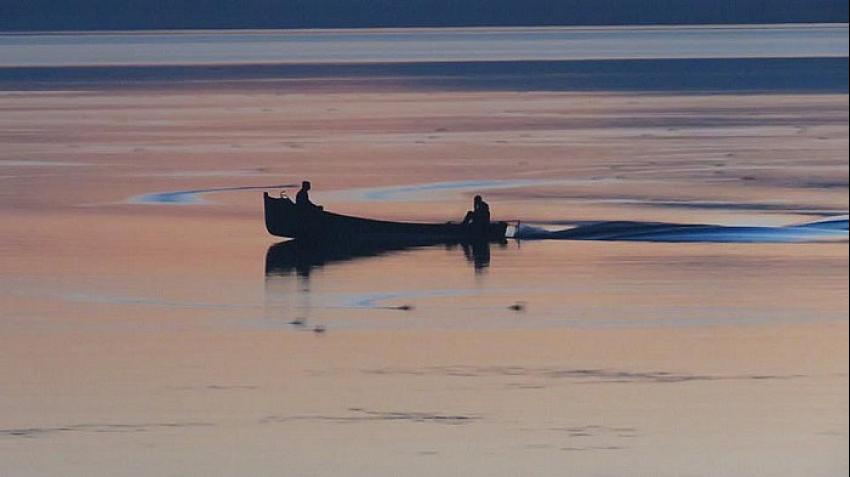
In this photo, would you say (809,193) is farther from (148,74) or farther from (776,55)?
(776,55)

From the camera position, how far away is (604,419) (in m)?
17.3

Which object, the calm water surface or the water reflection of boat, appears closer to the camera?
the calm water surface

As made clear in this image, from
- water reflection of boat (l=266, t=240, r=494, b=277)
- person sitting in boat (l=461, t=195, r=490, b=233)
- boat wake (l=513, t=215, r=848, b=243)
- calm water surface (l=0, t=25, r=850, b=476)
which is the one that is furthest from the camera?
boat wake (l=513, t=215, r=848, b=243)

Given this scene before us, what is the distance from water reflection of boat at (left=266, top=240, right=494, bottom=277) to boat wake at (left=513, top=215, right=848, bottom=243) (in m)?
1.55

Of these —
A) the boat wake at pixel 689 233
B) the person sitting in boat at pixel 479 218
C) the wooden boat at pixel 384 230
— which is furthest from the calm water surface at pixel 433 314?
the person sitting in boat at pixel 479 218

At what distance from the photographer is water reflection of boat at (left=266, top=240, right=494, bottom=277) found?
A: 2847cm

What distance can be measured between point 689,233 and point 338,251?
494 cm

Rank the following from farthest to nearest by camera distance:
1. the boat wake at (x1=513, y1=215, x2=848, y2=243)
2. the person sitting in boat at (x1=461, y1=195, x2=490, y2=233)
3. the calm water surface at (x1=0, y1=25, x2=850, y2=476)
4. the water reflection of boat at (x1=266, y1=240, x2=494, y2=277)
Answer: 1. the boat wake at (x1=513, y1=215, x2=848, y2=243)
2. the person sitting in boat at (x1=461, y1=195, x2=490, y2=233)
3. the water reflection of boat at (x1=266, y1=240, x2=494, y2=277)
4. the calm water surface at (x1=0, y1=25, x2=850, y2=476)

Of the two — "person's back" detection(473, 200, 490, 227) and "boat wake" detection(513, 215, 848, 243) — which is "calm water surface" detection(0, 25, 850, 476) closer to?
"boat wake" detection(513, 215, 848, 243)

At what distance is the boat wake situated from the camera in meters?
30.1

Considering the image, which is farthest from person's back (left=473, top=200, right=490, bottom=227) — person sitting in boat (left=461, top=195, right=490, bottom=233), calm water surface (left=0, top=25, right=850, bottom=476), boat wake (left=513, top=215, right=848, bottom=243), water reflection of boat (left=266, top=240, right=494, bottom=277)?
boat wake (left=513, top=215, right=848, bottom=243)

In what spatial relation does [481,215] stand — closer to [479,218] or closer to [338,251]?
[479,218]

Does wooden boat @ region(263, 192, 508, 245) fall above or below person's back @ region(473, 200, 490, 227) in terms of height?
below

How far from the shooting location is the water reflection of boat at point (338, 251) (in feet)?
93.4
